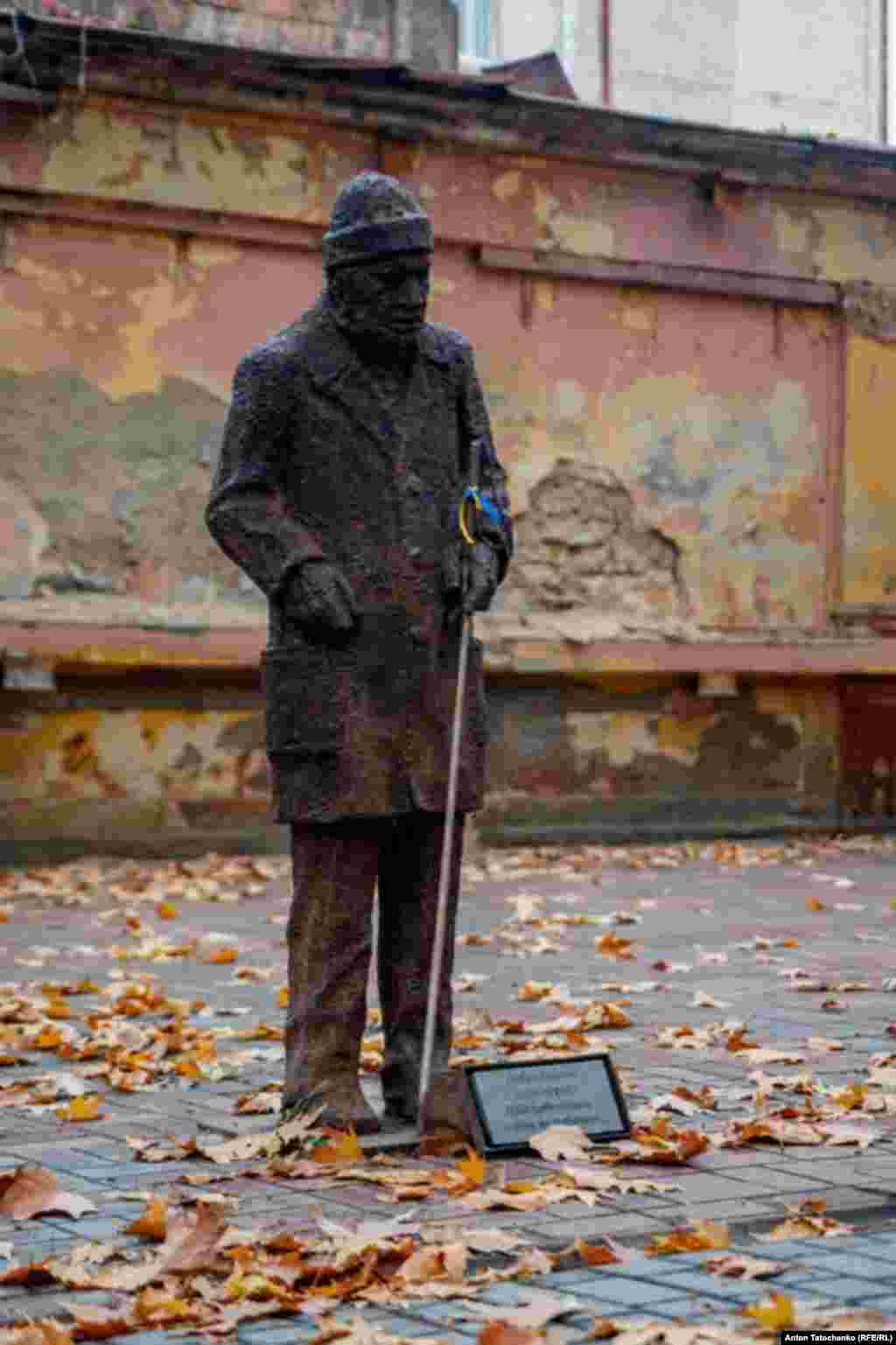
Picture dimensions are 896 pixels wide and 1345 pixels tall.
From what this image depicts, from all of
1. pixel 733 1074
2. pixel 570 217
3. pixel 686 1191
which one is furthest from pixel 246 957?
pixel 570 217

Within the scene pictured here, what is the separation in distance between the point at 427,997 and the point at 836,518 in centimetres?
1184

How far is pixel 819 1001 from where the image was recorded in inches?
346

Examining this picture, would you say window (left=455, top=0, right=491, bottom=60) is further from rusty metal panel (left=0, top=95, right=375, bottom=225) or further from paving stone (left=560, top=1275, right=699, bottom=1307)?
paving stone (left=560, top=1275, right=699, bottom=1307)

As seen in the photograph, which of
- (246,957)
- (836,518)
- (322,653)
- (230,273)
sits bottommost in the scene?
(246,957)

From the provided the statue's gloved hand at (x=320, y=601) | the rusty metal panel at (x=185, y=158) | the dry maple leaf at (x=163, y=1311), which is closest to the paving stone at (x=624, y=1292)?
the dry maple leaf at (x=163, y=1311)

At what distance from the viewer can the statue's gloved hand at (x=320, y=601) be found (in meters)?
6.10

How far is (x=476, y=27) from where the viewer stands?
24.9 m

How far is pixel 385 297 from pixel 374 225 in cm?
17

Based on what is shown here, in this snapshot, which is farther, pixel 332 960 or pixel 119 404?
pixel 119 404

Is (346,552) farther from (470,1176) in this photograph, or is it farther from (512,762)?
(512,762)

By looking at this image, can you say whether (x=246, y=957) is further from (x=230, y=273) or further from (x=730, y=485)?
(x=730, y=485)

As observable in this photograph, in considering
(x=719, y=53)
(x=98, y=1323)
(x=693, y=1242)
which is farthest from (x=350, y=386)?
(x=719, y=53)

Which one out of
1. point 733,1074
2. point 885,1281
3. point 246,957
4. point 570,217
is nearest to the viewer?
point 885,1281

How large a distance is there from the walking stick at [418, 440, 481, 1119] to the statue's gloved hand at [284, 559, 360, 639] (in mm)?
292
